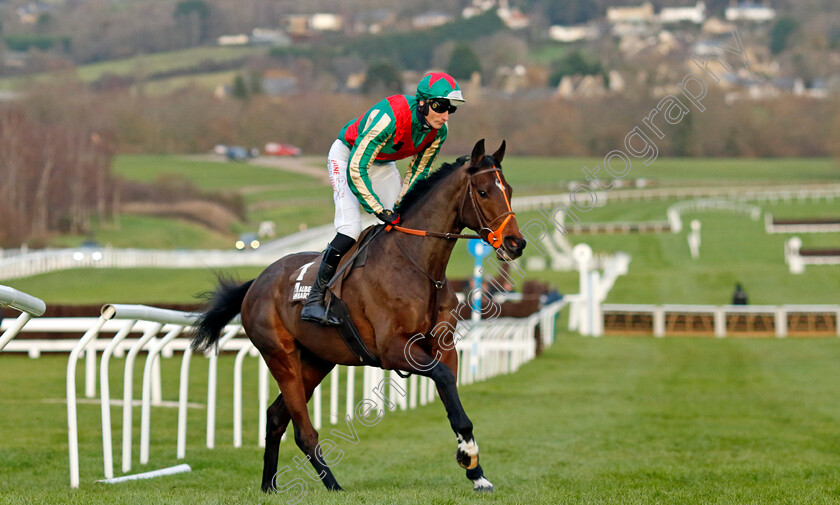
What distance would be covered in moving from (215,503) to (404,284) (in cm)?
138

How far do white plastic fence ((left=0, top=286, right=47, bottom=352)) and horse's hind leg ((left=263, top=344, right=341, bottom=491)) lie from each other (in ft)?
4.70

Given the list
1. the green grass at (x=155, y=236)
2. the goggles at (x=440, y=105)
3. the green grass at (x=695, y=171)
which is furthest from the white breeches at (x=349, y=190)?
the green grass at (x=695, y=171)

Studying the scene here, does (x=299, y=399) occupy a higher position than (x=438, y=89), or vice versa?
(x=438, y=89)

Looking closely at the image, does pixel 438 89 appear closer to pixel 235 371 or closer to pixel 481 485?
pixel 481 485

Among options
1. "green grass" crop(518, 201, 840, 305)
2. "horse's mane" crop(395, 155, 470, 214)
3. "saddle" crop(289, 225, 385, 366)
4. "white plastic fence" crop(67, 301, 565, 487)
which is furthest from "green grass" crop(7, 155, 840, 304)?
"horse's mane" crop(395, 155, 470, 214)

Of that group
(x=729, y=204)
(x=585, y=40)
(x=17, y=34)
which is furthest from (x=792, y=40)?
(x=729, y=204)

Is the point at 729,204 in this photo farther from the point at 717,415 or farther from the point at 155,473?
the point at 155,473

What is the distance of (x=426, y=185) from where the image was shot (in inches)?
248

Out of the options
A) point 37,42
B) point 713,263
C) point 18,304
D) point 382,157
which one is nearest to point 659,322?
point 713,263

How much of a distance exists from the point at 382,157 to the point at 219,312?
4.85ft

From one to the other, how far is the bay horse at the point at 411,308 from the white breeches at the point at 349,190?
0.75ft

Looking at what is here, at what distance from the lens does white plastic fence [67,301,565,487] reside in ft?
21.8

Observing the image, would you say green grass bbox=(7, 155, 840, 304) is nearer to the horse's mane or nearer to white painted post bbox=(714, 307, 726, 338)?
white painted post bbox=(714, 307, 726, 338)

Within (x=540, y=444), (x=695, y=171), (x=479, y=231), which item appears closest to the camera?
(x=479, y=231)
